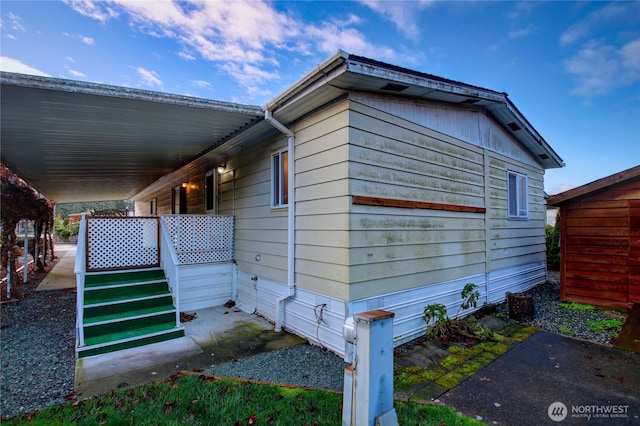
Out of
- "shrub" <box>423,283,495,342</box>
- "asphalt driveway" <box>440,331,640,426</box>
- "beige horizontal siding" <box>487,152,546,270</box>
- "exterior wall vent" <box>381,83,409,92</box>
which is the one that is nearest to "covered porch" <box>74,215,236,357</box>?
"shrub" <box>423,283,495,342</box>

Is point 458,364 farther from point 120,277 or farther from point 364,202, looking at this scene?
point 120,277

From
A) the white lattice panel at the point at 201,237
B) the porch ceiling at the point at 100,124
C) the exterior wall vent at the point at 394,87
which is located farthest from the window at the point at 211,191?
the exterior wall vent at the point at 394,87

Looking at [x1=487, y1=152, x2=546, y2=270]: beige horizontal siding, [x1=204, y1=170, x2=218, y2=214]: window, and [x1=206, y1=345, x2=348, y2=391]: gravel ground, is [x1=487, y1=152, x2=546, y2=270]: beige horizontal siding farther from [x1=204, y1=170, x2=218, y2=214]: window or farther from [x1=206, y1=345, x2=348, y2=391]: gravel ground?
[x1=204, y1=170, x2=218, y2=214]: window

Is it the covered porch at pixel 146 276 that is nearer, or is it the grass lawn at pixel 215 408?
the grass lawn at pixel 215 408

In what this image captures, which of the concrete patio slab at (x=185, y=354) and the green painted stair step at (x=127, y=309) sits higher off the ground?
the green painted stair step at (x=127, y=309)

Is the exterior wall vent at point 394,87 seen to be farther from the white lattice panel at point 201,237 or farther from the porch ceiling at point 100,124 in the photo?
the white lattice panel at point 201,237

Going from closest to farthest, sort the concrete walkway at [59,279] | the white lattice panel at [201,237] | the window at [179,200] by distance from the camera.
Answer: the white lattice panel at [201,237] → the concrete walkway at [59,279] → the window at [179,200]

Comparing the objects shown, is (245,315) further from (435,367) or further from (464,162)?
(464,162)

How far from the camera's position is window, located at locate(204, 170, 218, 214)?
8352mm

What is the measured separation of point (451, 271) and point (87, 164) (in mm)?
9386

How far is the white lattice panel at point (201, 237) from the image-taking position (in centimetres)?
666

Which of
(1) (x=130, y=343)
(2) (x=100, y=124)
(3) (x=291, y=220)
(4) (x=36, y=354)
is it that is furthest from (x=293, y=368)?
(2) (x=100, y=124)

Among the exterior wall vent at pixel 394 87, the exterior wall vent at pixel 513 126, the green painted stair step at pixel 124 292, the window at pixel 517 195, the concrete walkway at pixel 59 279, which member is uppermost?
the exterior wall vent at pixel 513 126

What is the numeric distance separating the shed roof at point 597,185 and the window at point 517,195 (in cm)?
94
